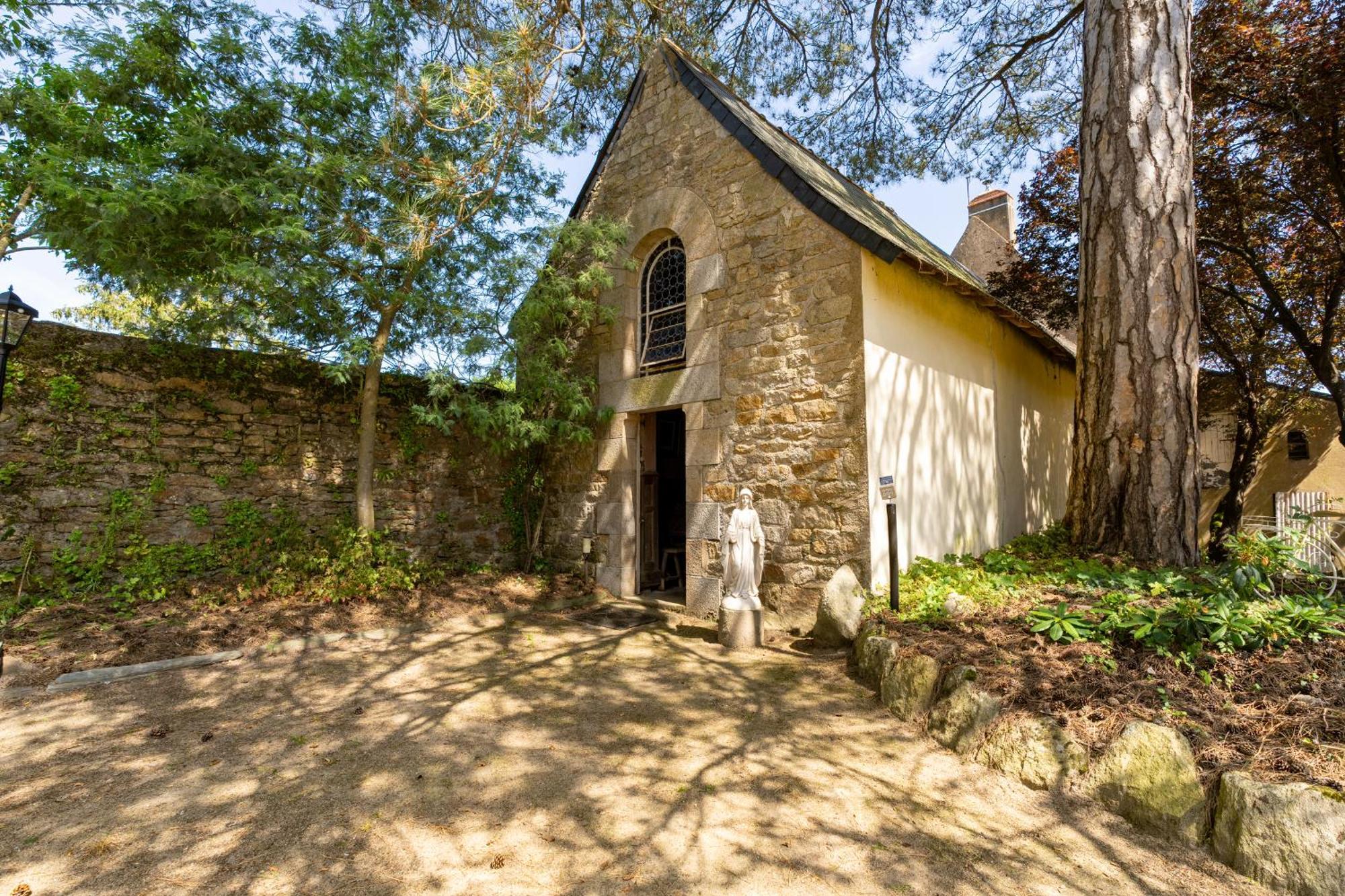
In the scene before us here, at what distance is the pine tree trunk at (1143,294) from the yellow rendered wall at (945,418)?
134 cm

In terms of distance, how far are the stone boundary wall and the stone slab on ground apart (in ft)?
6.05

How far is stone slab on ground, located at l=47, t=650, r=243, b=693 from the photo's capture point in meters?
4.40

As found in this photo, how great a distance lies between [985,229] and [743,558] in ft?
51.0

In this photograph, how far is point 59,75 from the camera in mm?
5953

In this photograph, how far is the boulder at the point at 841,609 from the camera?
5.36 meters

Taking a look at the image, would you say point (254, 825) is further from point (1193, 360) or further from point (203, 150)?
point (1193, 360)

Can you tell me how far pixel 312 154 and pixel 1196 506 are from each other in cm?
884

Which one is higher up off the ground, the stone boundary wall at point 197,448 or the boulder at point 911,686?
the stone boundary wall at point 197,448

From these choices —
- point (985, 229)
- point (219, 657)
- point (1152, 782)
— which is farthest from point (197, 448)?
point (985, 229)

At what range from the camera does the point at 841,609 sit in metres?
5.38

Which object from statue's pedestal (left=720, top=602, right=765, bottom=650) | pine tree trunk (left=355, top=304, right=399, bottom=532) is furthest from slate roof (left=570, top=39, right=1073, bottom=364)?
pine tree trunk (left=355, top=304, right=399, bottom=532)

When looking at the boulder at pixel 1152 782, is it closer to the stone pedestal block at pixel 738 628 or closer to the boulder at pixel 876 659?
the boulder at pixel 876 659

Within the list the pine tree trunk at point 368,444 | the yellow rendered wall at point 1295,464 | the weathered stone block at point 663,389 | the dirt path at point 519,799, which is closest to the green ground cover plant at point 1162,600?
the dirt path at point 519,799

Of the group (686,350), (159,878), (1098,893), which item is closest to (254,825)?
(159,878)
